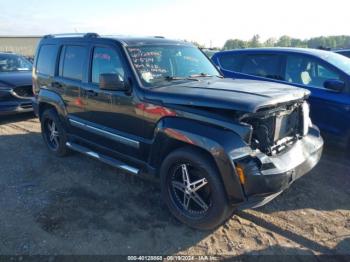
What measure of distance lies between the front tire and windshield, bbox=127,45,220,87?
41.3 inches

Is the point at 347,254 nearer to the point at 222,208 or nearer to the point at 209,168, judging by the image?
the point at 222,208

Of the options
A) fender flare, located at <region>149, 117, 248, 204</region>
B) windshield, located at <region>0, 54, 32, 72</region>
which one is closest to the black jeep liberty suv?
fender flare, located at <region>149, 117, 248, 204</region>

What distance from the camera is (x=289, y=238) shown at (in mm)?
3277

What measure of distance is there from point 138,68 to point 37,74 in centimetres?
278

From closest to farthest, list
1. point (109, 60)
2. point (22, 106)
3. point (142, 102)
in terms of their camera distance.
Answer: point (142, 102), point (109, 60), point (22, 106)

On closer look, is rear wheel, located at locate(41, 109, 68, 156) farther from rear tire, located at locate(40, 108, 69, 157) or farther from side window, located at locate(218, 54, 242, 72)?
side window, located at locate(218, 54, 242, 72)

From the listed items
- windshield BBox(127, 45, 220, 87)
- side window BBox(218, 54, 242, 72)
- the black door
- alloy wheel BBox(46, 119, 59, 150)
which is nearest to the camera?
windshield BBox(127, 45, 220, 87)

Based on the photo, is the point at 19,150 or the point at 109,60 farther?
the point at 19,150

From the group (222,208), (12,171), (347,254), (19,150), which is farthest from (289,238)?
(19,150)

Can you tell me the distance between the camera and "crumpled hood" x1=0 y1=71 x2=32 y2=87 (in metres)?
7.95

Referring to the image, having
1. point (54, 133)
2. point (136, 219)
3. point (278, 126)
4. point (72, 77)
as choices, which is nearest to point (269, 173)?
point (278, 126)

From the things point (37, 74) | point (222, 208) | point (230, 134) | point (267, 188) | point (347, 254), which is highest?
point (37, 74)

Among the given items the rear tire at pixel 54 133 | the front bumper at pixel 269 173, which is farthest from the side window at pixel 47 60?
the front bumper at pixel 269 173

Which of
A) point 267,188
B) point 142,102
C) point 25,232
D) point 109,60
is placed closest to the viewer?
point 267,188
